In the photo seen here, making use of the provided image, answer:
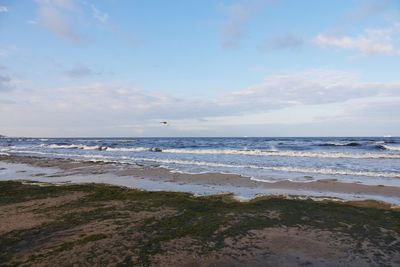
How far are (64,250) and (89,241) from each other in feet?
1.75

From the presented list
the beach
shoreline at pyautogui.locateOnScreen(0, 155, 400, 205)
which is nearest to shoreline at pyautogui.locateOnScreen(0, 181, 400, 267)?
the beach

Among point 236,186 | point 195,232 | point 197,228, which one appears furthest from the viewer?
point 236,186

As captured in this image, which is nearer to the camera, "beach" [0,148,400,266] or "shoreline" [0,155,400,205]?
"beach" [0,148,400,266]

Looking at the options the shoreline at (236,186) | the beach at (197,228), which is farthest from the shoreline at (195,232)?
the shoreline at (236,186)

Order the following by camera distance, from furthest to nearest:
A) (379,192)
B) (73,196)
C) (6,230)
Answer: (379,192)
(73,196)
(6,230)

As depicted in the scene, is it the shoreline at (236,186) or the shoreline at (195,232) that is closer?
the shoreline at (195,232)

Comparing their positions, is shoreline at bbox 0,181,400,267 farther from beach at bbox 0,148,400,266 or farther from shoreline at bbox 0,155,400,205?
shoreline at bbox 0,155,400,205

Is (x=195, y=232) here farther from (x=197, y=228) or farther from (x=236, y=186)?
(x=236, y=186)

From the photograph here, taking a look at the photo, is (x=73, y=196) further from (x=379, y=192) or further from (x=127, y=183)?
(x=379, y=192)

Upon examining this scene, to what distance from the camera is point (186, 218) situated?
26.6 feet

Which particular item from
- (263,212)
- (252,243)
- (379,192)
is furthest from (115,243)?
(379,192)

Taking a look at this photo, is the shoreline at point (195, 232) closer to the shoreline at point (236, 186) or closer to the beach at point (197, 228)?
the beach at point (197, 228)

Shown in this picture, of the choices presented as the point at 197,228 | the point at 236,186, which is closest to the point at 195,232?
the point at 197,228

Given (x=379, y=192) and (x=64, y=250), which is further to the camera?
(x=379, y=192)
